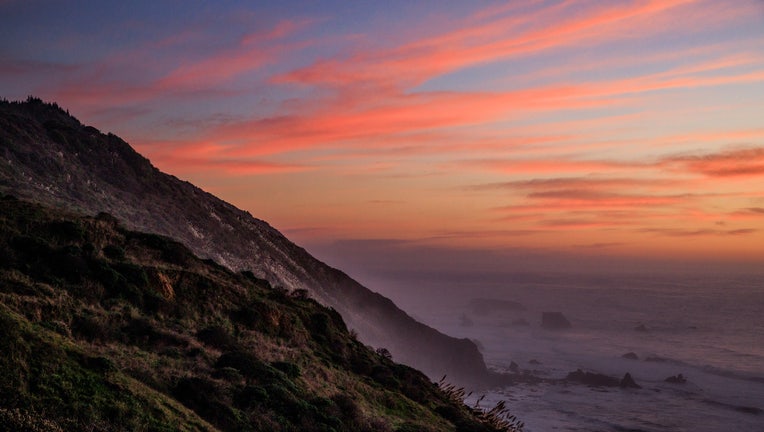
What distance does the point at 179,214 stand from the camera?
252 ft

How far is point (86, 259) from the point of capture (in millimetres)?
22750

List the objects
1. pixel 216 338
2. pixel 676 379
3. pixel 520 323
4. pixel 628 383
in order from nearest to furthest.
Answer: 1. pixel 216 338
2. pixel 628 383
3. pixel 676 379
4. pixel 520 323

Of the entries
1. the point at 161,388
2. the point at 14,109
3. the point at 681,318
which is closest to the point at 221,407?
the point at 161,388

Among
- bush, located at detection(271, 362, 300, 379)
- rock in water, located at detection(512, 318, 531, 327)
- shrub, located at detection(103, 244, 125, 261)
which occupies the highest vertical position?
shrub, located at detection(103, 244, 125, 261)

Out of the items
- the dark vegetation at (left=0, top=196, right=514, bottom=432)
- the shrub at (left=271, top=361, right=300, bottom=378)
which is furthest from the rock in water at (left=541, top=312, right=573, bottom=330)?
the shrub at (left=271, top=361, right=300, bottom=378)

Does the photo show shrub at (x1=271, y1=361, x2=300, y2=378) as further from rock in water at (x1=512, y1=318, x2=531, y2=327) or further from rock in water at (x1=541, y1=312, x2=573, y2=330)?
rock in water at (x1=512, y1=318, x2=531, y2=327)

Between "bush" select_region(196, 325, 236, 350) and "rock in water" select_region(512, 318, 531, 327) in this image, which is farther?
"rock in water" select_region(512, 318, 531, 327)

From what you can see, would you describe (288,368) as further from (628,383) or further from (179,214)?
(628,383)

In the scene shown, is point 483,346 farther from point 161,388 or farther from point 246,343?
point 161,388

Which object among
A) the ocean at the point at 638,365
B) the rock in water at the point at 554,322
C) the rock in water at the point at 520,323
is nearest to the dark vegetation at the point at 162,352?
the ocean at the point at 638,365

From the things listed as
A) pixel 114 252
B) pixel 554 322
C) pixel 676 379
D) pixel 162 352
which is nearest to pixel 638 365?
pixel 676 379

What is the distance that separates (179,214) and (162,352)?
62.0m

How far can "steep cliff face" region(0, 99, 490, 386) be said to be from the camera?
62.2 m

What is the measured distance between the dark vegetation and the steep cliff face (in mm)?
32446
